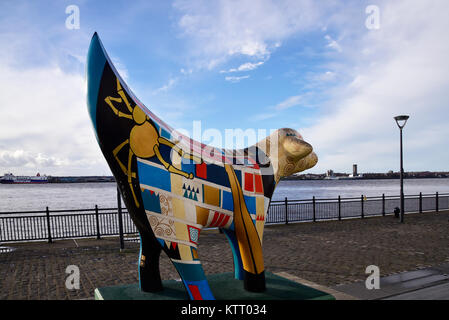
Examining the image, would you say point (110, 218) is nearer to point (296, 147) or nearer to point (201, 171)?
point (296, 147)

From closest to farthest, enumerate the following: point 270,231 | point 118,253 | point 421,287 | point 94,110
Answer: point 94,110 → point 421,287 → point 118,253 → point 270,231

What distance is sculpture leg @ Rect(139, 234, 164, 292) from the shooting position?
4.31m

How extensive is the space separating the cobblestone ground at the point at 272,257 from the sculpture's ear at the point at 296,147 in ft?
10.8

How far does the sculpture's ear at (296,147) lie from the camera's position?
4.79 meters

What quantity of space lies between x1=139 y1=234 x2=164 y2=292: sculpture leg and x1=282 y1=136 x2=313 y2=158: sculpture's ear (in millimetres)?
2402

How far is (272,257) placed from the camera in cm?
894

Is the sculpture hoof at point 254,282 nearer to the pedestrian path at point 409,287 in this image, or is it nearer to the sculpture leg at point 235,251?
the sculpture leg at point 235,251

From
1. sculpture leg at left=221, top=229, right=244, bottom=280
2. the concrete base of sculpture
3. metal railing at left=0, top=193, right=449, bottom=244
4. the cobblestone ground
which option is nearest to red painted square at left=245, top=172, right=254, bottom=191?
sculpture leg at left=221, top=229, right=244, bottom=280

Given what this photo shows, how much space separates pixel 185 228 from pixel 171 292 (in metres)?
1.57

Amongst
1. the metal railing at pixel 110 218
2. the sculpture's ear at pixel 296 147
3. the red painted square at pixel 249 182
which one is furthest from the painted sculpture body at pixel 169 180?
the metal railing at pixel 110 218

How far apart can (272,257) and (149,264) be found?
17.3 ft
